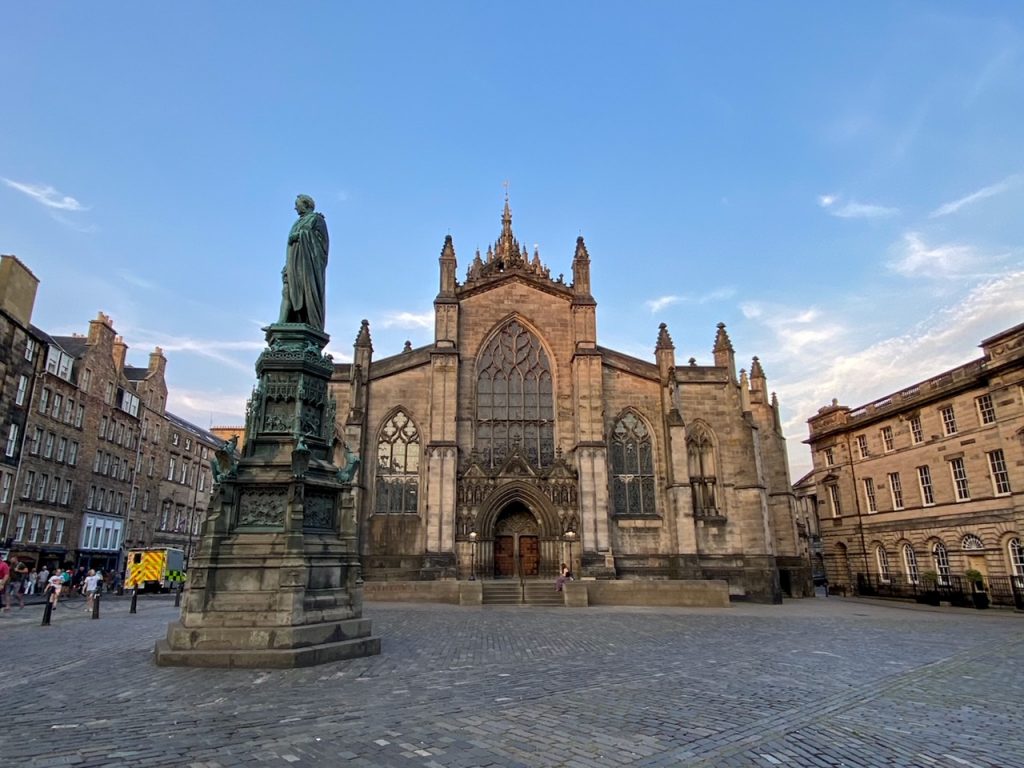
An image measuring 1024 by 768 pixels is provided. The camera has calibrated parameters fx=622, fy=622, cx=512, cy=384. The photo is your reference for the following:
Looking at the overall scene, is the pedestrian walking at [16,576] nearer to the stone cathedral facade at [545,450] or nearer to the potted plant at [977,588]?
the stone cathedral facade at [545,450]

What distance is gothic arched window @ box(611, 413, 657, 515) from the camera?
1142 inches

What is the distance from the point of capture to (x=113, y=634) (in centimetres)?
1373

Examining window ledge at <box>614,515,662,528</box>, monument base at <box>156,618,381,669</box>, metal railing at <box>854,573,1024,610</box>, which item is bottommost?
metal railing at <box>854,573,1024,610</box>

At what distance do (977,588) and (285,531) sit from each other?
3047 cm

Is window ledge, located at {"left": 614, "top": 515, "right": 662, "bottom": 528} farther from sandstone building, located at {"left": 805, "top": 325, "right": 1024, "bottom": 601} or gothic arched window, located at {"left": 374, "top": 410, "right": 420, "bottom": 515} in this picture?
sandstone building, located at {"left": 805, "top": 325, "right": 1024, "bottom": 601}

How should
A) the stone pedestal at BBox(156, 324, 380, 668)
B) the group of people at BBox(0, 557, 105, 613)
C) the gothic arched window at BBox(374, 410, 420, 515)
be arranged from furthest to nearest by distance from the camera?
the gothic arched window at BBox(374, 410, 420, 515) < the group of people at BBox(0, 557, 105, 613) < the stone pedestal at BBox(156, 324, 380, 668)

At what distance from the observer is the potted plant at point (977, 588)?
26656mm

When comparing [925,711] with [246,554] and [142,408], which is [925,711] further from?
[142,408]

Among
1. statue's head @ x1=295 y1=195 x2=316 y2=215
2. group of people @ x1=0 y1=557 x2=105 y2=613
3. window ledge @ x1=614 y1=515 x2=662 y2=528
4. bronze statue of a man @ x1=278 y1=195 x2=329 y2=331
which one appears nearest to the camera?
bronze statue of a man @ x1=278 y1=195 x2=329 y2=331

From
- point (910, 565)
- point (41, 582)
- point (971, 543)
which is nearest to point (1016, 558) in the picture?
point (971, 543)

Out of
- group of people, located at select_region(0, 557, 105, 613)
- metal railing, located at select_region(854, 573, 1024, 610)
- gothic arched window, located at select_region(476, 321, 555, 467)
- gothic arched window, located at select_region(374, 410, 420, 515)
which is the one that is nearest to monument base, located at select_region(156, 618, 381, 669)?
group of people, located at select_region(0, 557, 105, 613)

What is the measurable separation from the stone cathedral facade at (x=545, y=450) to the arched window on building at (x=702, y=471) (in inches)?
2.7

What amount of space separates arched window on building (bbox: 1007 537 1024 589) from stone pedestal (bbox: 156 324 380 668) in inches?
1121

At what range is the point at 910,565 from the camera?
32.8 metres
